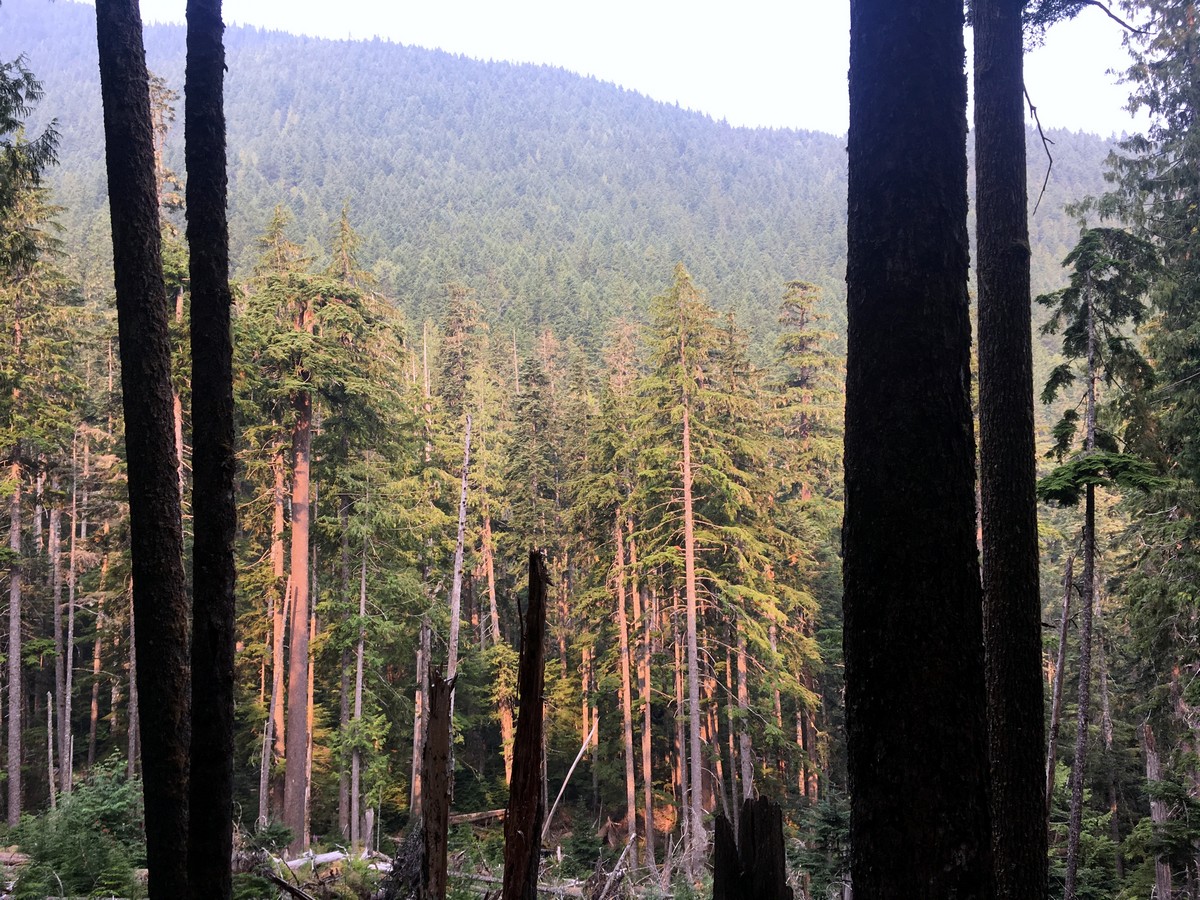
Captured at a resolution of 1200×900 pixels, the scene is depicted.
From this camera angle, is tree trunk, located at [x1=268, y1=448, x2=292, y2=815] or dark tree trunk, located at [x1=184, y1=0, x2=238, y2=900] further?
tree trunk, located at [x1=268, y1=448, x2=292, y2=815]

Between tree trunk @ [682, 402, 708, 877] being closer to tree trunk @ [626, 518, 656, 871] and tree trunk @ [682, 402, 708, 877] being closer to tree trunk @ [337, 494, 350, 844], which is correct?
tree trunk @ [626, 518, 656, 871]

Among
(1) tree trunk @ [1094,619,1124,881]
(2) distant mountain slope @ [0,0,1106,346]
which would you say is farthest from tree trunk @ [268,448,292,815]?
(2) distant mountain slope @ [0,0,1106,346]

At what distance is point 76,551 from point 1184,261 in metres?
34.4

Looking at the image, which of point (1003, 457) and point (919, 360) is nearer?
point (919, 360)

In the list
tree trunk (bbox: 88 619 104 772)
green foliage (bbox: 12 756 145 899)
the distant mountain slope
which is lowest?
tree trunk (bbox: 88 619 104 772)

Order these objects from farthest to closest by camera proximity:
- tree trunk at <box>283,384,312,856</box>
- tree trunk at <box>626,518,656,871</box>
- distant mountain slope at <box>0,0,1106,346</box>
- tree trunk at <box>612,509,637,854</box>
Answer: distant mountain slope at <box>0,0,1106,346</box>
tree trunk at <box>612,509,637,854</box>
tree trunk at <box>626,518,656,871</box>
tree trunk at <box>283,384,312,856</box>

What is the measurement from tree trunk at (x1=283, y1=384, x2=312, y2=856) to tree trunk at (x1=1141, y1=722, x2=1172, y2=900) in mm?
16350

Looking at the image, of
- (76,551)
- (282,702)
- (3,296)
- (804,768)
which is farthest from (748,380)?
(76,551)

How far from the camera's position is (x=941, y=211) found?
8.20 ft

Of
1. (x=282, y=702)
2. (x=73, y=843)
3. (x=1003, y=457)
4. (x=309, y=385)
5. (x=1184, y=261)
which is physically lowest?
(x=282, y=702)

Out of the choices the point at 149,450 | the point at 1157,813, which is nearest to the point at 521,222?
the point at 1157,813

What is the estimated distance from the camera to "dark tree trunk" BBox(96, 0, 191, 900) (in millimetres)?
4770

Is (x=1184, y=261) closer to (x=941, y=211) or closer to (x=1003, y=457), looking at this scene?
(x=1003, y=457)

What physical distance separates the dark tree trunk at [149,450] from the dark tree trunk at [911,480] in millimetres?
4284
